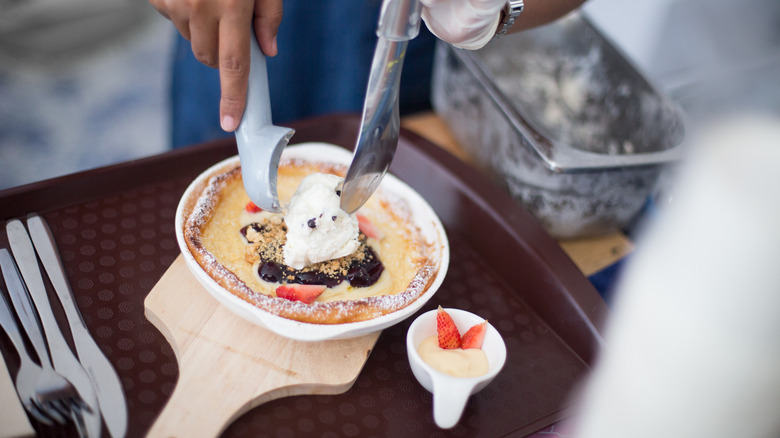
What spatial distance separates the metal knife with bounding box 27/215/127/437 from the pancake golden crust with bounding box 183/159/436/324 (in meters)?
0.24

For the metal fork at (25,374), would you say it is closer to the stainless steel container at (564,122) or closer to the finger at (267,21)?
the finger at (267,21)

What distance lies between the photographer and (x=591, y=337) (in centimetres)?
118

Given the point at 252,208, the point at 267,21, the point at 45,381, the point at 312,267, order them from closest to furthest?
the point at 45,381
the point at 267,21
the point at 312,267
the point at 252,208

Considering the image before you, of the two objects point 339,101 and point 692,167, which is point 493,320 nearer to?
point 692,167

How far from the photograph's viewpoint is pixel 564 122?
72.0 inches

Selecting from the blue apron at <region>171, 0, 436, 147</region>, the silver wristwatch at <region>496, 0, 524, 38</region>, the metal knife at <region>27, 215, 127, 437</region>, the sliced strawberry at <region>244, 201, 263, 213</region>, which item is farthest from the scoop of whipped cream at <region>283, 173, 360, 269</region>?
the blue apron at <region>171, 0, 436, 147</region>

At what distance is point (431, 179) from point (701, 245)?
31.9 inches

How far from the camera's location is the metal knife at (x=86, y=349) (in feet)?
3.07

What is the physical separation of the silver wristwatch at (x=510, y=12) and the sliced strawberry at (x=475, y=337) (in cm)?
67

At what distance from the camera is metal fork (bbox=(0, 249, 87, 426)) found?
0.92 m

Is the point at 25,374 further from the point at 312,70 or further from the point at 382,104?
the point at 312,70

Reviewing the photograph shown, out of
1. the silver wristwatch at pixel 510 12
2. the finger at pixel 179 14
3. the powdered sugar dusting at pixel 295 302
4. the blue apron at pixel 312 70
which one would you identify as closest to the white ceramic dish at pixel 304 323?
the powdered sugar dusting at pixel 295 302

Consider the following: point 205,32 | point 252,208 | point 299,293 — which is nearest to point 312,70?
point 252,208

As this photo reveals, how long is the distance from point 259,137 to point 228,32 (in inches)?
8.2
